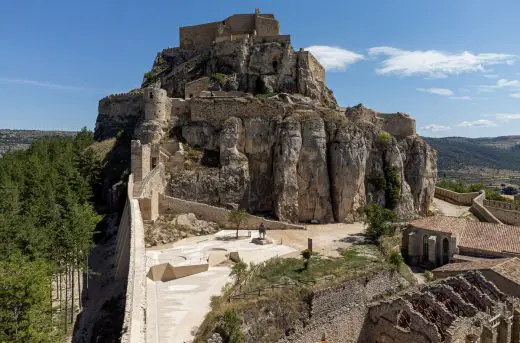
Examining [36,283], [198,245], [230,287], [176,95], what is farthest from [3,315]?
[176,95]

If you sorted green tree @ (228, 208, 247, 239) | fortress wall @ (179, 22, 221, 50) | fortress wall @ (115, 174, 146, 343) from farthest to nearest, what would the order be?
fortress wall @ (179, 22, 221, 50)
green tree @ (228, 208, 247, 239)
fortress wall @ (115, 174, 146, 343)

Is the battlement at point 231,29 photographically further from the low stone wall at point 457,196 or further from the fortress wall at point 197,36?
the low stone wall at point 457,196

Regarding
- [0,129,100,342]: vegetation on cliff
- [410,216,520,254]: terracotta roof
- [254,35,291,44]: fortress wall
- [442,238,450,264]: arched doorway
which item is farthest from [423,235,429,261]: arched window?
[254,35,291,44]: fortress wall

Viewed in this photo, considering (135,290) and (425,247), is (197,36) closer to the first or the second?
(425,247)

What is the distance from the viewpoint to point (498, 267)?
1120 inches

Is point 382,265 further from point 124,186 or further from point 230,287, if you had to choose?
point 124,186

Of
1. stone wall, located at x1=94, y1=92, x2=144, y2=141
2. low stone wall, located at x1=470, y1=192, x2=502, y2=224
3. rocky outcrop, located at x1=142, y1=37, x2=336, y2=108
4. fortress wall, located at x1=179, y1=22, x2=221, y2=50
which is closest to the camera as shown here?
low stone wall, located at x1=470, y1=192, x2=502, y2=224

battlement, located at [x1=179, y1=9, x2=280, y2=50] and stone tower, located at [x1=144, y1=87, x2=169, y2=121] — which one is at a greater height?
battlement, located at [x1=179, y1=9, x2=280, y2=50]

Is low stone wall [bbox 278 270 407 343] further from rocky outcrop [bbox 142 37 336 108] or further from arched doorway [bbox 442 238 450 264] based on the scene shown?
rocky outcrop [bbox 142 37 336 108]

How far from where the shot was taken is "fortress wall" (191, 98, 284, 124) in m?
44.9

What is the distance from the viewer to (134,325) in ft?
48.9

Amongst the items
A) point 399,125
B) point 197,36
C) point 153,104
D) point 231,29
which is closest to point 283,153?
point 153,104

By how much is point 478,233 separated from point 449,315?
578 inches

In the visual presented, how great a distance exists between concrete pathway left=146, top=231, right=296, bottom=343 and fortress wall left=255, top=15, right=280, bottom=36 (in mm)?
33864
